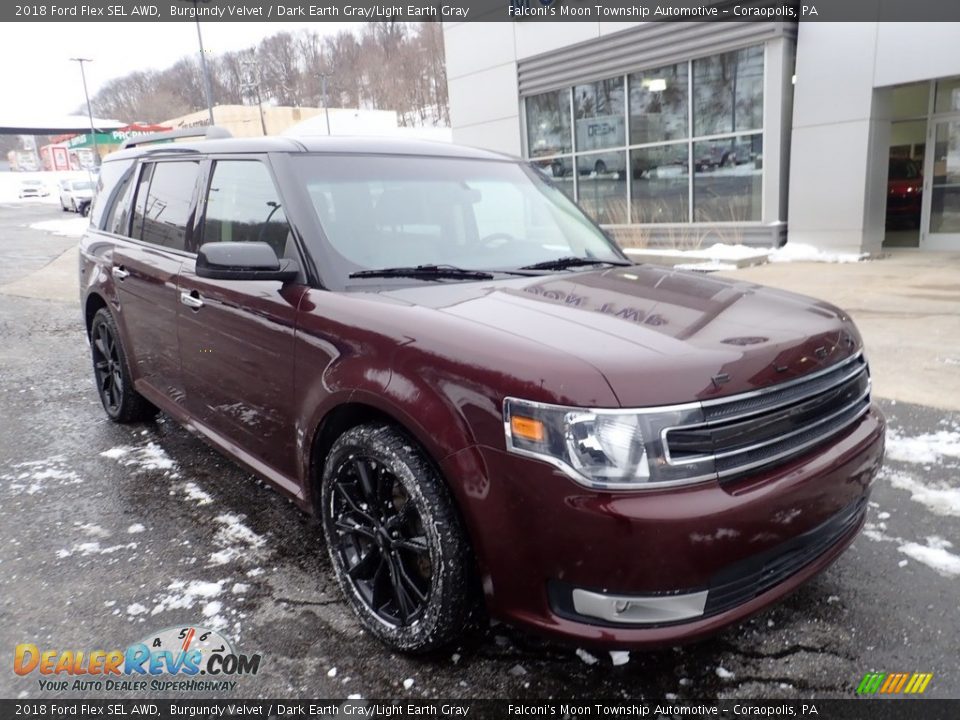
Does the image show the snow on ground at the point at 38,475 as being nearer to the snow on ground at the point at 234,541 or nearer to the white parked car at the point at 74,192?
the snow on ground at the point at 234,541

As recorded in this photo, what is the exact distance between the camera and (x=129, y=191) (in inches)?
180

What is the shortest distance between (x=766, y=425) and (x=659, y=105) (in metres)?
13.1

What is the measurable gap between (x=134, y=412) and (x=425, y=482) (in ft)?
11.8

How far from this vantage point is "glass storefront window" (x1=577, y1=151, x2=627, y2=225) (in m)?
14.9

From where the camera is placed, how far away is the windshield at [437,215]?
296cm

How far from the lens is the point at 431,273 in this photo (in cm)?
288

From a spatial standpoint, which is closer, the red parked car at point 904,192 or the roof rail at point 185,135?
the roof rail at point 185,135

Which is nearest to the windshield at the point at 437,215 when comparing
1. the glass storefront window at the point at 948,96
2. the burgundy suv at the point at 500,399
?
the burgundy suv at the point at 500,399

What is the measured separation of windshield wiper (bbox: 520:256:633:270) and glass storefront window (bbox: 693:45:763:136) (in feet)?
34.6

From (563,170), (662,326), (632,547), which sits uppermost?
(563,170)

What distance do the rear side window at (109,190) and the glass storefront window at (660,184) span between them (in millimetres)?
11059

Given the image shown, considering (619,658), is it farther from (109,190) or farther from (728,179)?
(728,179)

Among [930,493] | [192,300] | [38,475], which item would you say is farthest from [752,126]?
[38,475]

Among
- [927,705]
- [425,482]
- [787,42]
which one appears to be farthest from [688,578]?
[787,42]
